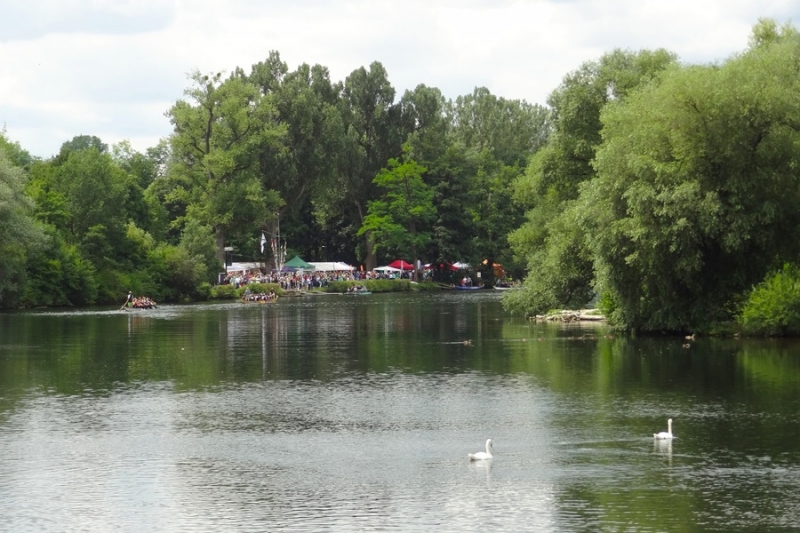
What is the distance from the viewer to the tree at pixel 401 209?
430 feet

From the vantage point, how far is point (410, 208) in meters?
132

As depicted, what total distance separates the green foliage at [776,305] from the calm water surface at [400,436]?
6.66 ft

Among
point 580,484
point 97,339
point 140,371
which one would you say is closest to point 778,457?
point 580,484

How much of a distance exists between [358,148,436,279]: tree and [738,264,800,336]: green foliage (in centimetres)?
8064

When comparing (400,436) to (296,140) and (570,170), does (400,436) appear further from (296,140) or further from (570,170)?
(296,140)

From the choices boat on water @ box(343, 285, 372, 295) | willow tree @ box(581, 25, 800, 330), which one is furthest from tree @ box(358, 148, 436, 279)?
willow tree @ box(581, 25, 800, 330)

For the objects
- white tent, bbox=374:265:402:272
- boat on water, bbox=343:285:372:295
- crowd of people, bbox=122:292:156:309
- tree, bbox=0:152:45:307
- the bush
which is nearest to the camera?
tree, bbox=0:152:45:307

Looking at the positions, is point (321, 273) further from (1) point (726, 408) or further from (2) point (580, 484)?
(2) point (580, 484)

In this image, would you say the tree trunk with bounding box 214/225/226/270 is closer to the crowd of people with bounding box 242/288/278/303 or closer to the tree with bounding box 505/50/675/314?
the crowd of people with bounding box 242/288/278/303

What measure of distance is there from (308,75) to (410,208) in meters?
18.6

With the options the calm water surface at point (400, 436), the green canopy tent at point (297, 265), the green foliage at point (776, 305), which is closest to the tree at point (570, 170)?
the calm water surface at point (400, 436)

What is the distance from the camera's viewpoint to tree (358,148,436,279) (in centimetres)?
13100

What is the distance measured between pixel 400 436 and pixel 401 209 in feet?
335

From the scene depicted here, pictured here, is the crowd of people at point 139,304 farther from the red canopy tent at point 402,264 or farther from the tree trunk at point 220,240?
the red canopy tent at point 402,264
